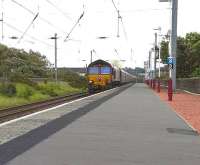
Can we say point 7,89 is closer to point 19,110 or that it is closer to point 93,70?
point 19,110

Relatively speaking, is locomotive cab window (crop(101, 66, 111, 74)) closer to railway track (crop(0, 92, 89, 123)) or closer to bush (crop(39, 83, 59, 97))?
→ bush (crop(39, 83, 59, 97))

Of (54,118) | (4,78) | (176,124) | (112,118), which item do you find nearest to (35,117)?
(54,118)

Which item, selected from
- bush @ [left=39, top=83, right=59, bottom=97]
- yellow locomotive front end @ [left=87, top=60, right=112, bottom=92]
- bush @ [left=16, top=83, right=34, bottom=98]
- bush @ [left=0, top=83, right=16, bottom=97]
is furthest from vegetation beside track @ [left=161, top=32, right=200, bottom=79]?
bush @ [left=0, top=83, right=16, bottom=97]

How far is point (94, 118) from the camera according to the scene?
2072 cm

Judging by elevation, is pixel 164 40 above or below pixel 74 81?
above

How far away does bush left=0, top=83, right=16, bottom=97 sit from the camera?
138 feet

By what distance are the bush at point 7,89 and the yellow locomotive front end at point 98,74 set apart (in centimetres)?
1876

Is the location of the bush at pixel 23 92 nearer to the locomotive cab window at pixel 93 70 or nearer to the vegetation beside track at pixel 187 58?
the locomotive cab window at pixel 93 70

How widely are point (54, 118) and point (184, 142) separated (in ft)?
22.2

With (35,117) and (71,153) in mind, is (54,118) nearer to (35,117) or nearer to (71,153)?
(35,117)

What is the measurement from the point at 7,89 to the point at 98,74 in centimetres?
2050

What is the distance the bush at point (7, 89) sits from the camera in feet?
138

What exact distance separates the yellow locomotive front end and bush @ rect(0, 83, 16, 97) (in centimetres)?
1876

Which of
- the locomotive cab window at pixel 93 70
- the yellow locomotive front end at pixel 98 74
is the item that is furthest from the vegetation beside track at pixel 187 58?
the locomotive cab window at pixel 93 70
